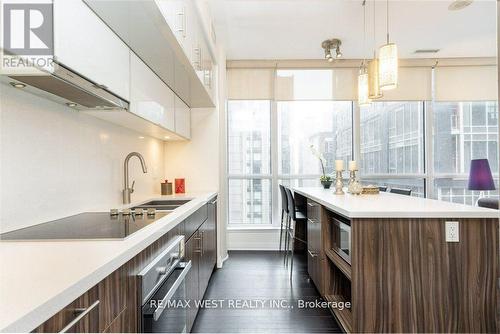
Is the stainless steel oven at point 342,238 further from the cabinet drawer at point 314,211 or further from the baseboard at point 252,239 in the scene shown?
the baseboard at point 252,239

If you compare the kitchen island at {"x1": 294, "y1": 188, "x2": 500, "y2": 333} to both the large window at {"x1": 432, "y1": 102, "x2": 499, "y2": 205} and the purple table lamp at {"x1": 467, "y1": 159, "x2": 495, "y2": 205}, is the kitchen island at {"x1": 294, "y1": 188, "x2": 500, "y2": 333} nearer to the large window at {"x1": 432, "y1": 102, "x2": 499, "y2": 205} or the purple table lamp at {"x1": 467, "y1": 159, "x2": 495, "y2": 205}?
the purple table lamp at {"x1": 467, "y1": 159, "x2": 495, "y2": 205}

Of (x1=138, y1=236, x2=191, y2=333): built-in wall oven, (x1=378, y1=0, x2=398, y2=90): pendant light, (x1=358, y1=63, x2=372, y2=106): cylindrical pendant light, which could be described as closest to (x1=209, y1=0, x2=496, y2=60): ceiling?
(x1=358, y1=63, x2=372, y2=106): cylindrical pendant light

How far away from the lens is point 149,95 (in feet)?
6.18

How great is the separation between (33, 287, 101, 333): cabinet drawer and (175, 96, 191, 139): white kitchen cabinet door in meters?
2.12

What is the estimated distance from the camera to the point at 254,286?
279 cm

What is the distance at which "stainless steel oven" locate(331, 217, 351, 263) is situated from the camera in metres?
1.81

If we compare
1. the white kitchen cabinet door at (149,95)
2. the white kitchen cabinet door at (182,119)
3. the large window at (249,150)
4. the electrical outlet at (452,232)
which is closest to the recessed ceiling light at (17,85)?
the white kitchen cabinet door at (149,95)

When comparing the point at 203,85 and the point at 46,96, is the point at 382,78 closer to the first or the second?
the point at 203,85

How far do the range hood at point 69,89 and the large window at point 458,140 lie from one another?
4.60 metres

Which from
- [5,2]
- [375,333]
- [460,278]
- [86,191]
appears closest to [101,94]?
[5,2]

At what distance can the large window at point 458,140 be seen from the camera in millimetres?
4328

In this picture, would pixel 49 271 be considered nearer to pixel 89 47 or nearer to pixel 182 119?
pixel 89 47

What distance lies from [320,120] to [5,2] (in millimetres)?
3984

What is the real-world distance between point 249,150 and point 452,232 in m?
3.07
